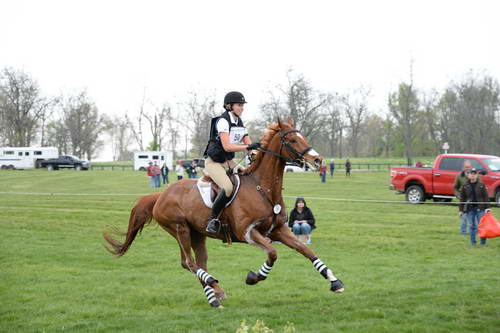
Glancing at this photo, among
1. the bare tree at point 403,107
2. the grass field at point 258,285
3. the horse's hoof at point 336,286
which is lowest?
the grass field at point 258,285

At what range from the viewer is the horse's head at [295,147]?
7727 millimetres

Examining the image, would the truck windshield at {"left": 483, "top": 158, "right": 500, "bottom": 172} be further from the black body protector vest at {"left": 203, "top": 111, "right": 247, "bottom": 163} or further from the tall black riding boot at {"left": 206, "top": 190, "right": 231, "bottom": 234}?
the tall black riding boot at {"left": 206, "top": 190, "right": 231, "bottom": 234}

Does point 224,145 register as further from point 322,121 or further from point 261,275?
point 322,121

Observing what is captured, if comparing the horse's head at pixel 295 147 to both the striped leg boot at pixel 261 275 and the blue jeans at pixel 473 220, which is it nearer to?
the striped leg boot at pixel 261 275

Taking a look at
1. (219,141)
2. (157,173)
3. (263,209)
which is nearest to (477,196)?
(263,209)

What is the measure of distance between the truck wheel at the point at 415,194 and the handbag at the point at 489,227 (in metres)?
12.3

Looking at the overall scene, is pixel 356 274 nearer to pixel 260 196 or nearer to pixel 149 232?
pixel 260 196

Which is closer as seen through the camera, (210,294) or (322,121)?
(210,294)

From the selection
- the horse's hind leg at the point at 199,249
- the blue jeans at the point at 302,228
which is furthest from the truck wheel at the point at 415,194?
the horse's hind leg at the point at 199,249

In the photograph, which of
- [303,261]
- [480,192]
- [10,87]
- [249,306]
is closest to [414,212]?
[480,192]

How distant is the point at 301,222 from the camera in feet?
53.4

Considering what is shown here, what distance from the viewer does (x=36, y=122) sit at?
9575 cm

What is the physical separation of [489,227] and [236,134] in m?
9.60

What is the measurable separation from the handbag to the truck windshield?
432 inches
